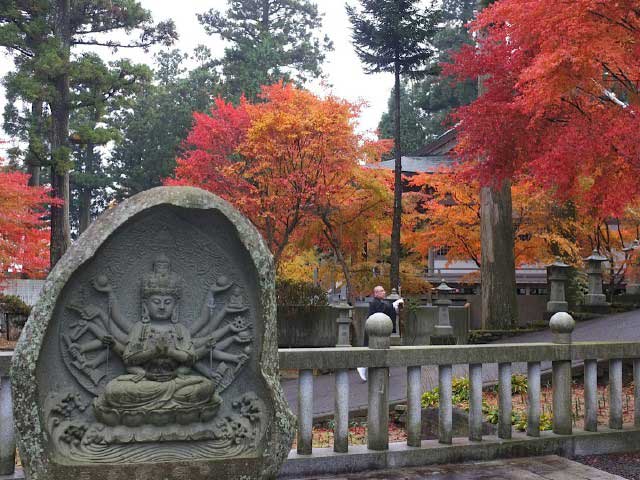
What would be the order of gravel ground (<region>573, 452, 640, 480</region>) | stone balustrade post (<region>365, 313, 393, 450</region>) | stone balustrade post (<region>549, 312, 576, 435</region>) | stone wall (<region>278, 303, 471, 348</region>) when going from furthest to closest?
stone wall (<region>278, 303, 471, 348</region>) < stone balustrade post (<region>549, 312, 576, 435</region>) < gravel ground (<region>573, 452, 640, 480</region>) < stone balustrade post (<region>365, 313, 393, 450</region>)

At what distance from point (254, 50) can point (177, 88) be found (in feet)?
16.7

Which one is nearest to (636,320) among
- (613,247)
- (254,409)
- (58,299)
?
(613,247)

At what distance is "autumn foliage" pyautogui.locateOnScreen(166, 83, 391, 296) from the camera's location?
17.5 meters

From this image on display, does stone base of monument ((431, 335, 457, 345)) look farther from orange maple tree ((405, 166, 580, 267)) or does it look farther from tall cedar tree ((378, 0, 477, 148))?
tall cedar tree ((378, 0, 477, 148))

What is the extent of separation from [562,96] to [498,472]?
5.78 meters

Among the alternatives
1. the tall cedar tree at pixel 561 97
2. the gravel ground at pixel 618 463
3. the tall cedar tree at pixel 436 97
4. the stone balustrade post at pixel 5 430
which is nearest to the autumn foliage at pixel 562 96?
the tall cedar tree at pixel 561 97

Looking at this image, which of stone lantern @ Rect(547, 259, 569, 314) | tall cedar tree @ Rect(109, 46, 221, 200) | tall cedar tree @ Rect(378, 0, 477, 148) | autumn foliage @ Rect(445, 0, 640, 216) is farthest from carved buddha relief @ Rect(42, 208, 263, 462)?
tall cedar tree @ Rect(378, 0, 477, 148)

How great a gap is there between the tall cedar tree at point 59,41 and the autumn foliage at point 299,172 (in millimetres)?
3709

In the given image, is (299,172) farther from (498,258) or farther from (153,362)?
(153,362)

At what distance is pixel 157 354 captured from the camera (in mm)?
3836

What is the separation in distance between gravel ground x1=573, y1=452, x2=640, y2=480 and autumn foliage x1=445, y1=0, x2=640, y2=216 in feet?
12.5

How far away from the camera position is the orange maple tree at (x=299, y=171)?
1744cm

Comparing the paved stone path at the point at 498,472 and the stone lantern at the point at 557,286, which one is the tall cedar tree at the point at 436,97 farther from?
the paved stone path at the point at 498,472

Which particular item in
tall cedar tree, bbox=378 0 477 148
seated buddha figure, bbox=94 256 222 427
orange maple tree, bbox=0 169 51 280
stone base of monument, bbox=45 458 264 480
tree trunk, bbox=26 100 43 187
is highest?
tall cedar tree, bbox=378 0 477 148
